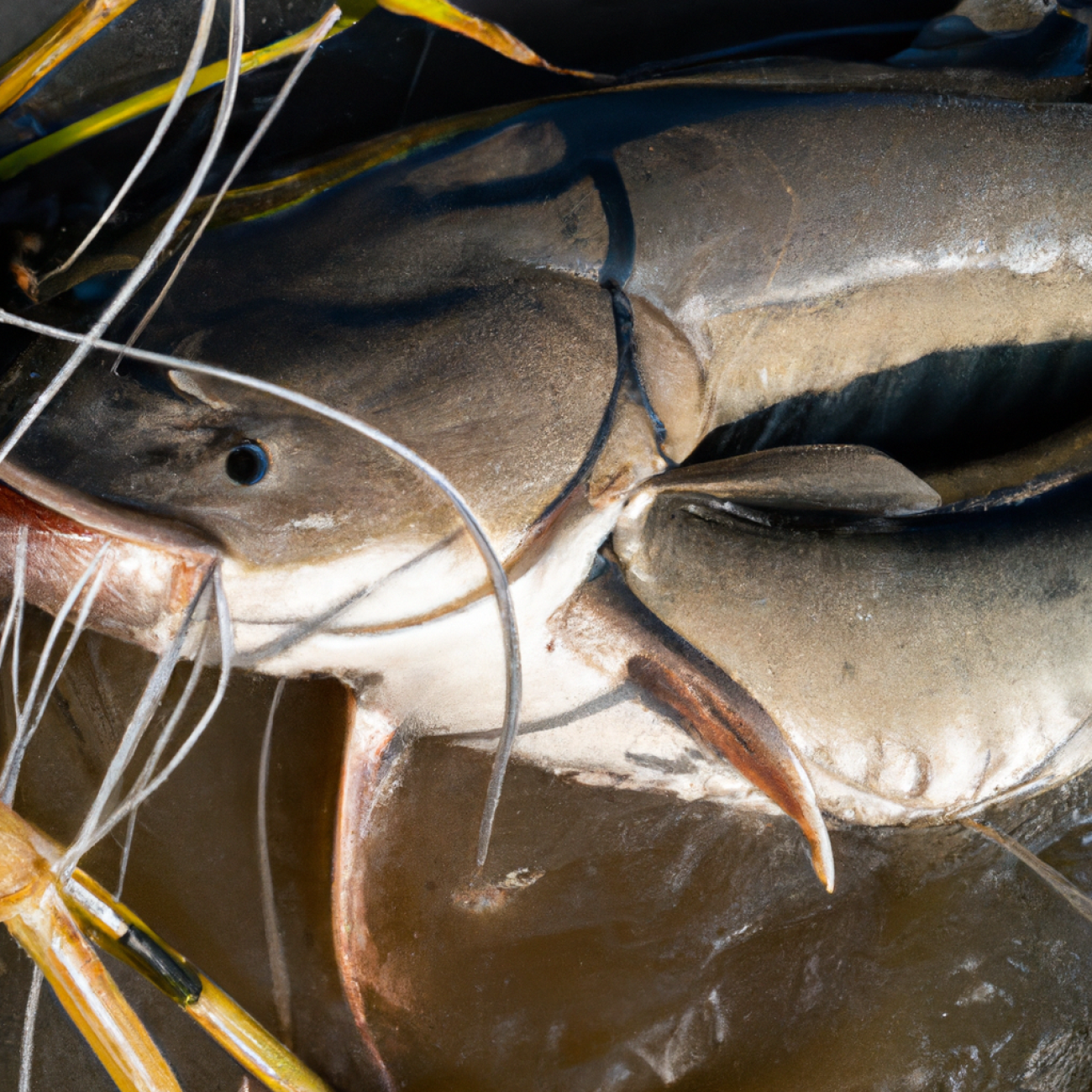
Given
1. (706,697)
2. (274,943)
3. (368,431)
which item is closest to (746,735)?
(706,697)

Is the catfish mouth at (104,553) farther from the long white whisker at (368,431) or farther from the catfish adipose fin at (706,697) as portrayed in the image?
the catfish adipose fin at (706,697)

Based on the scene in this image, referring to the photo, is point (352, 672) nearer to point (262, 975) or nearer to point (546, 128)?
point (262, 975)

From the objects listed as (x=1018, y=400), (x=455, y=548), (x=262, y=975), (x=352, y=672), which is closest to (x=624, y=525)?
(x=455, y=548)

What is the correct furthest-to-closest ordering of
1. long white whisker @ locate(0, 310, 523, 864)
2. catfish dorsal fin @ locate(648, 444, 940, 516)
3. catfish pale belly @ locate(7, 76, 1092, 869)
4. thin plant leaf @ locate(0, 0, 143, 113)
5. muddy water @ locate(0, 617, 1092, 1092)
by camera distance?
muddy water @ locate(0, 617, 1092, 1092) < thin plant leaf @ locate(0, 0, 143, 113) < catfish dorsal fin @ locate(648, 444, 940, 516) < catfish pale belly @ locate(7, 76, 1092, 869) < long white whisker @ locate(0, 310, 523, 864)

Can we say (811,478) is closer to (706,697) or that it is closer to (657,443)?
(657,443)

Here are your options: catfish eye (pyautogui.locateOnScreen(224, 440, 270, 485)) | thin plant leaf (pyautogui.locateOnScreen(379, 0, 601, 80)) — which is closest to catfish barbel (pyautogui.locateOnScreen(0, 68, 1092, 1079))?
catfish eye (pyautogui.locateOnScreen(224, 440, 270, 485))

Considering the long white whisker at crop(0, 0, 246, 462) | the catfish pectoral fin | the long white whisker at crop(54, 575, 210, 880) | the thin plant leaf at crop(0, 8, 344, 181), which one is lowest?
the catfish pectoral fin

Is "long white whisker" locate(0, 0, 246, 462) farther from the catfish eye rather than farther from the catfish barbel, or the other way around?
the catfish eye

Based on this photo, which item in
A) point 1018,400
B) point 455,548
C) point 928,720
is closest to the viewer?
point 455,548
